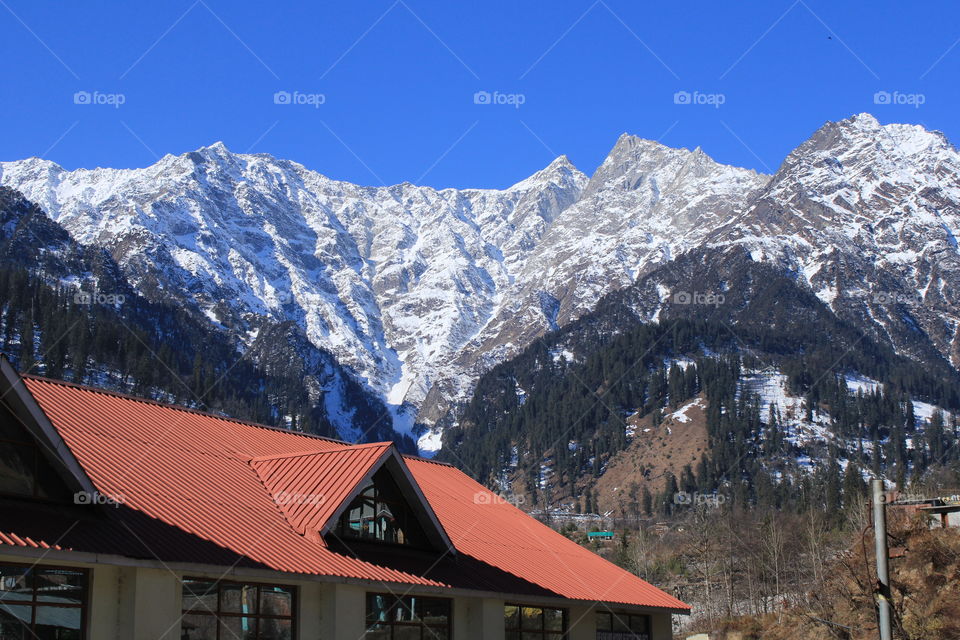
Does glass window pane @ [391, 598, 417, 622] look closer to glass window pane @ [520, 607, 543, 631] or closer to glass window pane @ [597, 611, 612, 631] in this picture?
glass window pane @ [520, 607, 543, 631]

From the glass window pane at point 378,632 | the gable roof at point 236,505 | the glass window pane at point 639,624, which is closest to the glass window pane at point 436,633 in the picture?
the gable roof at point 236,505

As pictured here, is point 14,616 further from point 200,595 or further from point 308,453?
point 308,453

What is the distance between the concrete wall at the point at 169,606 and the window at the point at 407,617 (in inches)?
17.8

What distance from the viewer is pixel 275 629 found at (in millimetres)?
22859

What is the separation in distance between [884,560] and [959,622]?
29184 mm

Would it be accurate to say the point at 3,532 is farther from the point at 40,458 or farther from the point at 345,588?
the point at 345,588

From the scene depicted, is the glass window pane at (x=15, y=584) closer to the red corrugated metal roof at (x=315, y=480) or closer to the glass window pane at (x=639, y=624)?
the red corrugated metal roof at (x=315, y=480)

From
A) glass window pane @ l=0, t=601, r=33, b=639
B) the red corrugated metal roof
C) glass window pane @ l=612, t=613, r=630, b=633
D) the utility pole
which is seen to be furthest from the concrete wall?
the utility pole

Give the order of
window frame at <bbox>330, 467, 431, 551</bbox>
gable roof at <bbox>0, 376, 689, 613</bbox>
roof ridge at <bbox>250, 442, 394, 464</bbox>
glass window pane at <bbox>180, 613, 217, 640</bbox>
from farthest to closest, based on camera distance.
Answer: roof ridge at <bbox>250, 442, 394, 464</bbox> → window frame at <bbox>330, 467, 431, 551</bbox> → gable roof at <bbox>0, 376, 689, 613</bbox> → glass window pane at <bbox>180, 613, 217, 640</bbox>

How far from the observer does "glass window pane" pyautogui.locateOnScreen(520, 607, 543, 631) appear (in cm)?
3078

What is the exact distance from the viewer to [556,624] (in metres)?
32.1

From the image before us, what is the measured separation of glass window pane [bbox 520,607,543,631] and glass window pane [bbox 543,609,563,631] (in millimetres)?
246

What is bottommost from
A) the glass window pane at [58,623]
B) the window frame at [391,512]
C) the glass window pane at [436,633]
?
Result: the glass window pane at [436,633]

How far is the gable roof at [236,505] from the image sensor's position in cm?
2134
